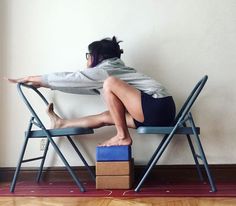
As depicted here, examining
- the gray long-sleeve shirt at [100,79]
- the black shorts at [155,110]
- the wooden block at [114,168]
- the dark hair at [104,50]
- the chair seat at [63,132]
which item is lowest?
the wooden block at [114,168]

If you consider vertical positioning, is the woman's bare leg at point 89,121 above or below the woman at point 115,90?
below

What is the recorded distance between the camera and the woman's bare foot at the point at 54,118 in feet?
7.85

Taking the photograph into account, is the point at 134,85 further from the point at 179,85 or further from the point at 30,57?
the point at 30,57

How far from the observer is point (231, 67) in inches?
95.0

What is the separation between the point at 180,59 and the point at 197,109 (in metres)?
0.37

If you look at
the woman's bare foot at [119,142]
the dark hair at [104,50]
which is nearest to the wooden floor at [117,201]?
the woman's bare foot at [119,142]

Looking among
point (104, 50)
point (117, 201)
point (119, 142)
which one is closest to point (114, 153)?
point (119, 142)

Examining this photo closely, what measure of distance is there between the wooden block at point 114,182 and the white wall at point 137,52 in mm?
408

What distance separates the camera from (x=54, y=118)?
2.42 metres

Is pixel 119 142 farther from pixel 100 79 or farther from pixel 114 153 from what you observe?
pixel 100 79

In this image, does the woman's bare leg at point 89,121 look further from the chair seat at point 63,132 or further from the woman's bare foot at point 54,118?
the chair seat at point 63,132

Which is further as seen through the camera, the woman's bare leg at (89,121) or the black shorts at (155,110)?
the woman's bare leg at (89,121)

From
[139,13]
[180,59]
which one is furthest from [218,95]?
[139,13]

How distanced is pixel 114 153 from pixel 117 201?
406mm
